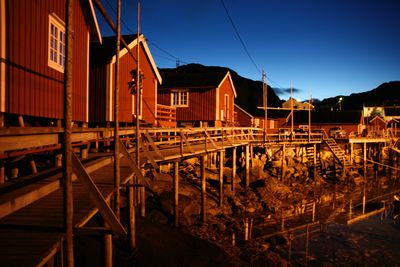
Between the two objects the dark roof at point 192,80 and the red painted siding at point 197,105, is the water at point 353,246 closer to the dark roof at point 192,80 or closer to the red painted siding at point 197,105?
the red painted siding at point 197,105

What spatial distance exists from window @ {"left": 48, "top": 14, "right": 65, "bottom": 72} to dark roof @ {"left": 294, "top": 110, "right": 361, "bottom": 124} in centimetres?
4668

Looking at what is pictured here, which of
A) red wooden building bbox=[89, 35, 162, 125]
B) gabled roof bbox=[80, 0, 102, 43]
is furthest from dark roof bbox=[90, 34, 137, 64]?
gabled roof bbox=[80, 0, 102, 43]

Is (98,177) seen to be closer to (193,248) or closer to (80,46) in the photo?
(193,248)

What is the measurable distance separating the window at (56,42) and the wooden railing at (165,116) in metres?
11.5

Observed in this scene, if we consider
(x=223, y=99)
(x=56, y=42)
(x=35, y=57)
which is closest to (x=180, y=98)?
(x=223, y=99)

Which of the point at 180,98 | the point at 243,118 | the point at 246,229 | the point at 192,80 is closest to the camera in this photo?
the point at 246,229

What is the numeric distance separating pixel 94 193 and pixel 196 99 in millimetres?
25405

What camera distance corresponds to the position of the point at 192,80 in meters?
30.6

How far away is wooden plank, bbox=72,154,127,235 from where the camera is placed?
4.36m

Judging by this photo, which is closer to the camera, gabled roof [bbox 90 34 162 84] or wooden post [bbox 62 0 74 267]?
wooden post [bbox 62 0 74 267]

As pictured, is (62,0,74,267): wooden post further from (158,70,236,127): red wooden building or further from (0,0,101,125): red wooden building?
(158,70,236,127): red wooden building

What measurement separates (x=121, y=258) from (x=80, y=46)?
27.7ft

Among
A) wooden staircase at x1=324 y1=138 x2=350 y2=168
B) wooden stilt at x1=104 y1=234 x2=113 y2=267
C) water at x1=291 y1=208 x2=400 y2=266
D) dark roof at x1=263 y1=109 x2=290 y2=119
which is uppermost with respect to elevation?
dark roof at x1=263 y1=109 x2=290 y2=119

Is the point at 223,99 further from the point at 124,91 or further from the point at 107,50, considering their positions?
the point at 107,50
